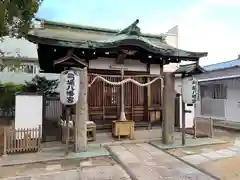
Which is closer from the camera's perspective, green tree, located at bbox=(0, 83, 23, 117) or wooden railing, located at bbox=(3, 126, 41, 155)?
wooden railing, located at bbox=(3, 126, 41, 155)

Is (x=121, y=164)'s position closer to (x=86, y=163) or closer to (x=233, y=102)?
(x=86, y=163)

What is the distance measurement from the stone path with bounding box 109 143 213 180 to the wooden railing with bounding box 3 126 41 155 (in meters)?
2.60

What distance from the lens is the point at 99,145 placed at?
7.79 meters

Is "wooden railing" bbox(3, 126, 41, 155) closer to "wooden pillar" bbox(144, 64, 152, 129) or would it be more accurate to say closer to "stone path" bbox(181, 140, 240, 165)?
"stone path" bbox(181, 140, 240, 165)

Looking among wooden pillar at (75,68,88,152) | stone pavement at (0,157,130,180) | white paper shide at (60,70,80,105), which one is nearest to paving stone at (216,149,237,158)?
stone pavement at (0,157,130,180)

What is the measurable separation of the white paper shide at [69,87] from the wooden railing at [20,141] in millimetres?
1482

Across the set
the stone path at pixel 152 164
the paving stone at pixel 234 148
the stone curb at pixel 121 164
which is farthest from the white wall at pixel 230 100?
the stone curb at pixel 121 164

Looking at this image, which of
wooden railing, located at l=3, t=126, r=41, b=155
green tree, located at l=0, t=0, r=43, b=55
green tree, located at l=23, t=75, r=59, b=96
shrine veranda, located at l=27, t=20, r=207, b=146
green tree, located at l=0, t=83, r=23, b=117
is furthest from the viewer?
green tree, located at l=23, t=75, r=59, b=96

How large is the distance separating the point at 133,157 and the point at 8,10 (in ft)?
27.6

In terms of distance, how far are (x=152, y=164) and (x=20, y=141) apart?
428 cm

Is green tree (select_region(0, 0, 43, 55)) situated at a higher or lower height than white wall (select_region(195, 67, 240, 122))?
higher

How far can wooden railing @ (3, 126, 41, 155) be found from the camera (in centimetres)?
665

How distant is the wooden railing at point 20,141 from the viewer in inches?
262

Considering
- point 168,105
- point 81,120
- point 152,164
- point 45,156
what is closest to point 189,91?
point 168,105
